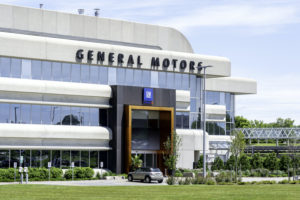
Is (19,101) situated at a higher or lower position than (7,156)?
higher

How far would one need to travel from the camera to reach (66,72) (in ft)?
205

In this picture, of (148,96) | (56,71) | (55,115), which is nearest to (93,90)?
(56,71)

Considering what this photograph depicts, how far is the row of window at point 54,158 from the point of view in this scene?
5762cm

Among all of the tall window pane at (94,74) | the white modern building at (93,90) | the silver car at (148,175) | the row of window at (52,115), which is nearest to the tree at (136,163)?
the white modern building at (93,90)

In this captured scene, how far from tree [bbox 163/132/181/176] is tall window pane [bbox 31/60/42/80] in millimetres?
15432

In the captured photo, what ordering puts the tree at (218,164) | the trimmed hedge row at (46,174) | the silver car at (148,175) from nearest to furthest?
1. the trimmed hedge row at (46,174)
2. the silver car at (148,175)
3. the tree at (218,164)

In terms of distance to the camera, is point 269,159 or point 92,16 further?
point 269,159

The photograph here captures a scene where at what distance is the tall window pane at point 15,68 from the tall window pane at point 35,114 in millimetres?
3522

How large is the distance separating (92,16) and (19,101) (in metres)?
15.0

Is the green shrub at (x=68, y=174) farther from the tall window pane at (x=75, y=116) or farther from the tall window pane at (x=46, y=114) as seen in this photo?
the tall window pane at (x=75, y=116)

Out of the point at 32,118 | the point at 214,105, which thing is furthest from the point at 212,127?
the point at 32,118

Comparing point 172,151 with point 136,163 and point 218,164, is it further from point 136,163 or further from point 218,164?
point 218,164

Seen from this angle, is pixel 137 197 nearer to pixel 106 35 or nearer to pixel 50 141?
pixel 50 141

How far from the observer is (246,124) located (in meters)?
173
